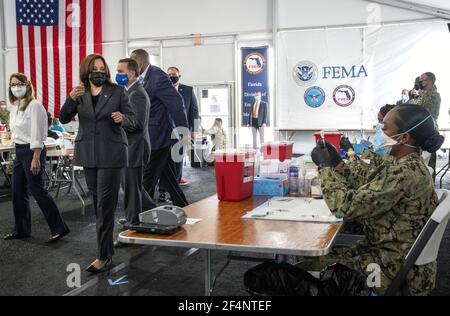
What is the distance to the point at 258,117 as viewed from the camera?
10562mm

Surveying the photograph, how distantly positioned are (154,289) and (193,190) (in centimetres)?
397

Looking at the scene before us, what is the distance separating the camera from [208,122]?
37.1ft

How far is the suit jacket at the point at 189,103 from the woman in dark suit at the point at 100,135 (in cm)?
306

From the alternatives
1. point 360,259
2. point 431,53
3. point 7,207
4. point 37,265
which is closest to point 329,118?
point 431,53

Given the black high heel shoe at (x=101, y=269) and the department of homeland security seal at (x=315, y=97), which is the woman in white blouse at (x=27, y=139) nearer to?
the black high heel shoe at (x=101, y=269)

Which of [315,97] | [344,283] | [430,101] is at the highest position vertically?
[315,97]

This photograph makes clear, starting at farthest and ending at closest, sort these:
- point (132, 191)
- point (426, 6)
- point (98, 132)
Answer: point (426, 6) → point (132, 191) → point (98, 132)

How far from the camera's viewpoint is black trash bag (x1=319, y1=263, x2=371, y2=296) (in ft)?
5.97

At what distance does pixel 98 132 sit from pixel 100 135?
24mm

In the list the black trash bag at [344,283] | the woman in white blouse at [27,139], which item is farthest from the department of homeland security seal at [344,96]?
the black trash bag at [344,283]

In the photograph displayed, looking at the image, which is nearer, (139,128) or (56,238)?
(139,128)

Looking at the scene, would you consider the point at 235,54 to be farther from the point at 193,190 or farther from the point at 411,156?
the point at 411,156

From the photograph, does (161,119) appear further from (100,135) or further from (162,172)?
(100,135)

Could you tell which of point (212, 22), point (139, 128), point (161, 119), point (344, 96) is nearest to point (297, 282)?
point (139, 128)
